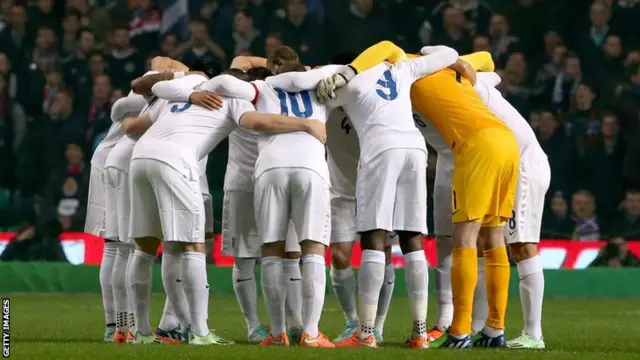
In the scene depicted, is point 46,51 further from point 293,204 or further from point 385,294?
point 293,204

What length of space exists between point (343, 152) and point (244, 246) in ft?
3.65

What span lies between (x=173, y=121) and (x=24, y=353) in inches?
87.9

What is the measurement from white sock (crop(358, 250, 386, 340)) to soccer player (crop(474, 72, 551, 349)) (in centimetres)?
110

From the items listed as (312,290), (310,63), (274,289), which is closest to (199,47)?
(310,63)

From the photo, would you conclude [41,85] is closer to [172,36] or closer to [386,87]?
[172,36]

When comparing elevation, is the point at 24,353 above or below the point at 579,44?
below

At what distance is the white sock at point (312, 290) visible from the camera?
1009 centimetres

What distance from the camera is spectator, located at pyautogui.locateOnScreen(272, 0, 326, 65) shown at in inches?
790

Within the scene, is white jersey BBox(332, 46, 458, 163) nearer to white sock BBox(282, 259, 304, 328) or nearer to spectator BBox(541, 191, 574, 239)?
white sock BBox(282, 259, 304, 328)

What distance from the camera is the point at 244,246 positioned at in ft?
36.9

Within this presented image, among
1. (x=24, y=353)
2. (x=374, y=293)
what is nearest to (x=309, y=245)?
(x=374, y=293)

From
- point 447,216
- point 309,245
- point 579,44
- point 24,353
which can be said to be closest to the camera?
point 24,353

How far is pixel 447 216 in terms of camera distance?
11188 millimetres

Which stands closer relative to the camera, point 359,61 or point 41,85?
point 359,61
